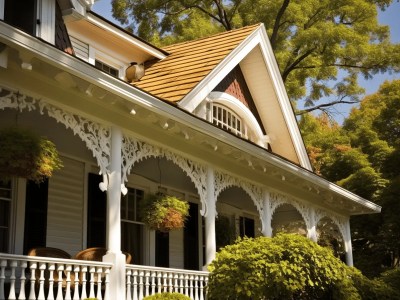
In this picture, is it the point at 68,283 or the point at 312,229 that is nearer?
the point at 68,283

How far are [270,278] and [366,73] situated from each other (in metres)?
23.2

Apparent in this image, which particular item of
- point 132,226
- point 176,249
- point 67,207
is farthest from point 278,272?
point 176,249

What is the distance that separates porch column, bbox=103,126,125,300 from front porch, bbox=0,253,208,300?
73 millimetres

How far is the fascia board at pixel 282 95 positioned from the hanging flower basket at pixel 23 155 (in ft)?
31.9

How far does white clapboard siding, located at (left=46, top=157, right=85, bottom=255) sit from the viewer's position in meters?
10.7

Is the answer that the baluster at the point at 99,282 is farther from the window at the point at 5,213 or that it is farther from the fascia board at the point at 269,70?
the fascia board at the point at 269,70

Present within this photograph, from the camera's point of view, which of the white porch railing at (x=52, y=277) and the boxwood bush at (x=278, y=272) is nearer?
the white porch railing at (x=52, y=277)

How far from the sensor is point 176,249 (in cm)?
1416

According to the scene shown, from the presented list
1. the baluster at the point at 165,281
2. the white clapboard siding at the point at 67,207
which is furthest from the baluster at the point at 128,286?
the white clapboard siding at the point at 67,207

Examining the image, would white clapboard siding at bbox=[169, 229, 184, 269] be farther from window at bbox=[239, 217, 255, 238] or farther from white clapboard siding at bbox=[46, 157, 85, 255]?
white clapboard siding at bbox=[46, 157, 85, 255]

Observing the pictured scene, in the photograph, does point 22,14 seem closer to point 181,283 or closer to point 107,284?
point 107,284

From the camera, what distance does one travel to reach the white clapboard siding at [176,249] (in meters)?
13.9

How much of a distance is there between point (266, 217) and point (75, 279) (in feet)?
20.6

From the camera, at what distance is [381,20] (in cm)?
3262
